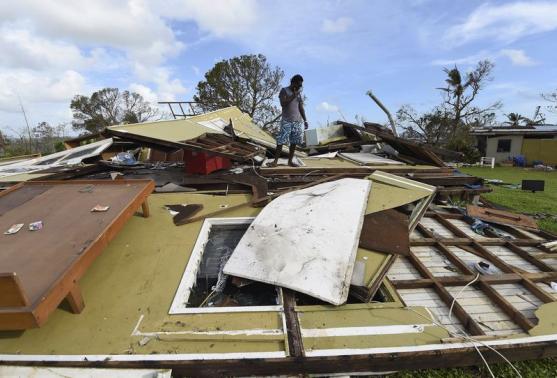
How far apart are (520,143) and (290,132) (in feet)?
70.7

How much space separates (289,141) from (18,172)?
528cm

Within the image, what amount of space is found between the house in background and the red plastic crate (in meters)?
22.0

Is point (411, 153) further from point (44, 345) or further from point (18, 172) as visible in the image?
point (18, 172)

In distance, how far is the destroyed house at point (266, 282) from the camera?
190 centimetres

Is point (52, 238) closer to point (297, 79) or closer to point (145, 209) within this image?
point (145, 209)

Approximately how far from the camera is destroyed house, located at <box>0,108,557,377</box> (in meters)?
1.90

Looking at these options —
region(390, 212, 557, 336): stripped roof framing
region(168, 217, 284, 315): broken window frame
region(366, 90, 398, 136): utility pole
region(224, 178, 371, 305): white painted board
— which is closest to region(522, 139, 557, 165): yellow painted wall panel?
region(366, 90, 398, 136): utility pole

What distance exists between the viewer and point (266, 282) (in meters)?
2.44

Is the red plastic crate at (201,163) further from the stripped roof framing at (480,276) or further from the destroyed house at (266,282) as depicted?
the stripped roof framing at (480,276)

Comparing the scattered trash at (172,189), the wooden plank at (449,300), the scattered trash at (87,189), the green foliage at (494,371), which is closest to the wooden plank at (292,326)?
the green foliage at (494,371)

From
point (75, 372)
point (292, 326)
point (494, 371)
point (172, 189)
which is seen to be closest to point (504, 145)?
point (172, 189)

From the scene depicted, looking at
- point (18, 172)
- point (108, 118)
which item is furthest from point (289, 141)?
point (108, 118)

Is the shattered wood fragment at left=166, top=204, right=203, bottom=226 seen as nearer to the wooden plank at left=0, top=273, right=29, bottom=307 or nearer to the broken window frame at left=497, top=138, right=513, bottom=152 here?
the wooden plank at left=0, top=273, right=29, bottom=307

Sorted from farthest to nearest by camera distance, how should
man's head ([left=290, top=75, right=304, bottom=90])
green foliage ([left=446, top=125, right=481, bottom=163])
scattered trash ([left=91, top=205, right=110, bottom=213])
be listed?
green foliage ([left=446, top=125, right=481, bottom=163]) < man's head ([left=290, top=75, right=304, bottom=90]) < scattered trash ([left=91, top=205, right=110, bottom=213])
